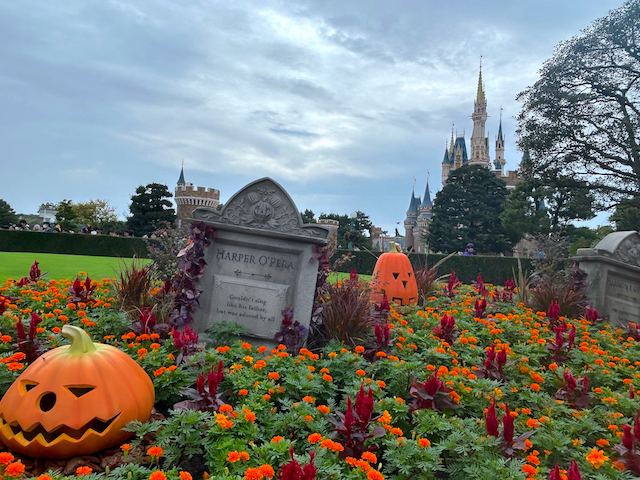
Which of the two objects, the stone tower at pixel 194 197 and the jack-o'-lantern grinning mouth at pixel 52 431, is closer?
the jack-o'-lantern grinning mouth at pixel 52 431

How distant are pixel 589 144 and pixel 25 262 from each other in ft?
70.3

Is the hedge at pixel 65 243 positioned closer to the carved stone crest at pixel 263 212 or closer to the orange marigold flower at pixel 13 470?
the carved stone crest at pixel 263 212

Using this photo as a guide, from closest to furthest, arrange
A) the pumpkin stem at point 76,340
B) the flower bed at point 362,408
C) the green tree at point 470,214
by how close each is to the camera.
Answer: the flower bed at point 362,408, the pumpkin stem at point 76,340, the green tree at point 470,214

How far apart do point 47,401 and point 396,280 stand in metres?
5.86

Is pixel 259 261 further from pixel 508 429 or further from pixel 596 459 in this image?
pixel 596 459

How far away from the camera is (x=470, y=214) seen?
137 ft

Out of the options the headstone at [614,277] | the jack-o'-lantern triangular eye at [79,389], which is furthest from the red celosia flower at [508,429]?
the headstone at [614,277]

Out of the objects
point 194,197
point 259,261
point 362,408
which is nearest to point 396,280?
point 259,261

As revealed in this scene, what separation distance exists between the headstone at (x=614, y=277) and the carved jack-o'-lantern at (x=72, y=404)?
7562 mm

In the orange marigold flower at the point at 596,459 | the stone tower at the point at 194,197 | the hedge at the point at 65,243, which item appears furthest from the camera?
the stone tower at the point at 194,197

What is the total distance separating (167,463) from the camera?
2785 mm

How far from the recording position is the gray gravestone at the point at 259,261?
5574 mm

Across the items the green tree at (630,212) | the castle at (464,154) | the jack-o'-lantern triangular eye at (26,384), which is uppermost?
the castle at (464,154)

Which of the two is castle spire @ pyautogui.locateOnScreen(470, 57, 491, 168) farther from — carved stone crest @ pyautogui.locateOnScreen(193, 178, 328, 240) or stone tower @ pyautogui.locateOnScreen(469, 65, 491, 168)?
carved stone crest @ pyautogui.locateOnScreen(193, 178, 328, 240)
